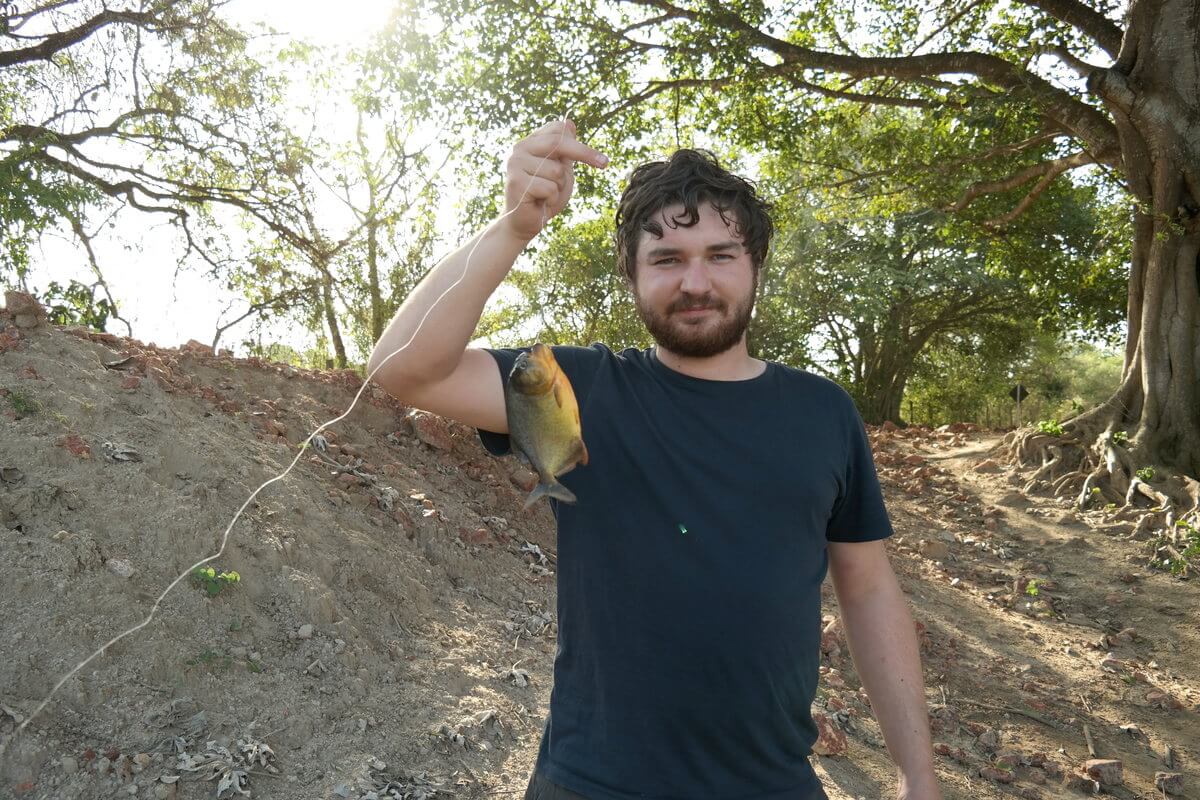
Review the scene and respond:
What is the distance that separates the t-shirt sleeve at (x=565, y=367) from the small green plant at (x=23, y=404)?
4.31m

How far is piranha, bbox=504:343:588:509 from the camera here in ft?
4.65

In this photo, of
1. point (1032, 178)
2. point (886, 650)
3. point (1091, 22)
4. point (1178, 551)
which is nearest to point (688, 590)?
point (886, 650)

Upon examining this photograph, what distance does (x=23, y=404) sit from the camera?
16.3ft

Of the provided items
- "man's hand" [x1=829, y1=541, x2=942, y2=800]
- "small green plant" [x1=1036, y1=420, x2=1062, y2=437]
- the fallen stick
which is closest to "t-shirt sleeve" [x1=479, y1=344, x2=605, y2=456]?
"man's hand" [x1=829, y1=541, x2=942, y2=800]

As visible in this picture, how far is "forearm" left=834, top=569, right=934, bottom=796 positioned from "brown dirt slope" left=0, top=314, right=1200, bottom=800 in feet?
7.16

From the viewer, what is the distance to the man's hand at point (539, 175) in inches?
65.2

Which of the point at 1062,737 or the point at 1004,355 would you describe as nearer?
the point at 1062,737

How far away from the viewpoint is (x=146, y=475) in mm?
4820

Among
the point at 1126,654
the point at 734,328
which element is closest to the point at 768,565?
the point at 734,328

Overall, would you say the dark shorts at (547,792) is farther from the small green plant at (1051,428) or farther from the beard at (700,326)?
the small green plant at (1051,428)

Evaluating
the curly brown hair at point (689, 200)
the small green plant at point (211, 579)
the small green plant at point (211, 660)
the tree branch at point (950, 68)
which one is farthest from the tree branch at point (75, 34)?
the curly brown hair at point (689, 200)

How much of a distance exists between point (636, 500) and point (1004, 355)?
2368 cm

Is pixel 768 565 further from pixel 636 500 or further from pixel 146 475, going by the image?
pixel 146 475

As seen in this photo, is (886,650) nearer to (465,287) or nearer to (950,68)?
(465,287)
